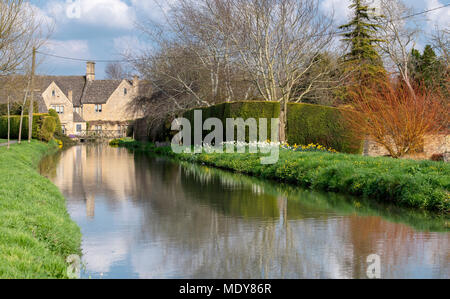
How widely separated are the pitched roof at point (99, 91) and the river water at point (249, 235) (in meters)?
73.3

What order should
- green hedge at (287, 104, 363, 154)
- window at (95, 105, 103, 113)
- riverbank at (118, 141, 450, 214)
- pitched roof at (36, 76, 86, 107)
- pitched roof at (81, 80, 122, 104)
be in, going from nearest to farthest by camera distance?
riverbank at (118, 141, 450, 214), green hedge at (287, 104, 363, 154), pitched roof at (81, 80, 122, 104), window at (95, 105, 103, 113), pitched roof at (36, 76, 86, 107)

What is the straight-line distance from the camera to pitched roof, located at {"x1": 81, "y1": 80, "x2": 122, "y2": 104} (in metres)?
87.0

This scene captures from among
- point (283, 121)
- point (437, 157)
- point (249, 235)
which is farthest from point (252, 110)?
point (249, 235)

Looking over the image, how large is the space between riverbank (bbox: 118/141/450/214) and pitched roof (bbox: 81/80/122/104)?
68361 mm

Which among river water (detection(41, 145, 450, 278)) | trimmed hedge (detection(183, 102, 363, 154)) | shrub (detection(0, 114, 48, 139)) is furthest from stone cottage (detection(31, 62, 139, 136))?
river water (detection(41, 145, 450, 278))

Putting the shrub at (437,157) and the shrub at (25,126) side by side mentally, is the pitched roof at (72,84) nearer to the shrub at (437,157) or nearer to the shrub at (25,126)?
the shrub at (25,126)

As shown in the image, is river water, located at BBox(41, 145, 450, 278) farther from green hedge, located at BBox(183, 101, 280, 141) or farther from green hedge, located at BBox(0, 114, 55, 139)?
green hedge, located at BBox(0, 114, 55, 139)

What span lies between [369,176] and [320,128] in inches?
574

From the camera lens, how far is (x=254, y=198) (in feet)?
46.2

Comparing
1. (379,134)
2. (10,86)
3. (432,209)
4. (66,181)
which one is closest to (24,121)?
(10,86)

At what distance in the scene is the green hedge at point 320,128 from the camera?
94.3ft

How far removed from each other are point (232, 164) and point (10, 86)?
1422cm

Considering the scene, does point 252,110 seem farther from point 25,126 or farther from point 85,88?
point 85,88
